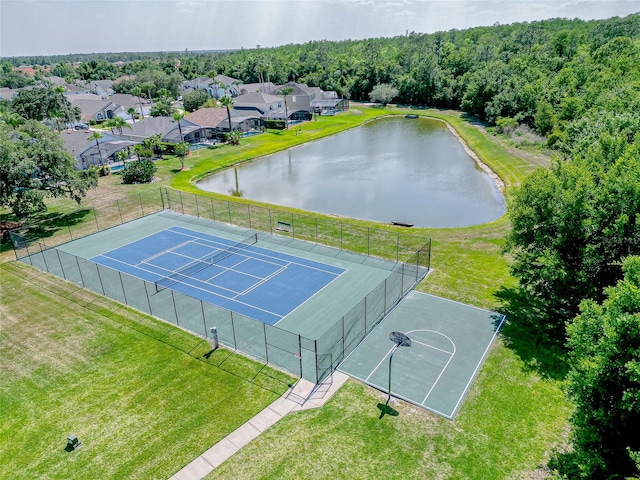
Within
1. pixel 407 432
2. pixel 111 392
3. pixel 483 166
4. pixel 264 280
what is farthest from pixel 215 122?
pixel 407 432

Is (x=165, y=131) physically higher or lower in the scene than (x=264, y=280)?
higher

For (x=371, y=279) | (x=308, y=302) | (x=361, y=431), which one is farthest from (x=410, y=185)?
(x=361, y=431)

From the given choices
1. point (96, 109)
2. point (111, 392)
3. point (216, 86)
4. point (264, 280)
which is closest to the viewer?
point (111, 392)

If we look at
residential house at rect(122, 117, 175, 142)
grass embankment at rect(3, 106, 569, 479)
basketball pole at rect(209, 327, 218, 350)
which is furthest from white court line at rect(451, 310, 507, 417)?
residential house at rect(122, 117, 175, 142)

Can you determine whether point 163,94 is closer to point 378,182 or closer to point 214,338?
point 378,182

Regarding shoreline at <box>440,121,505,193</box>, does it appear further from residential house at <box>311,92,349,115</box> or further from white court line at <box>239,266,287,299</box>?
residential house at <box>311,92,349,115</box>

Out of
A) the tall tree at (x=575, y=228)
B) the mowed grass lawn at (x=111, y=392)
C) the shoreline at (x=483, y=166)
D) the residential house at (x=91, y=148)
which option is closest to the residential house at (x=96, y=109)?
the residential house at (x=91, y=148)

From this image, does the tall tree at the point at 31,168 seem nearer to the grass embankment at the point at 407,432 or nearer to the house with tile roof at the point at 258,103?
the grass embankment at the point at 407,432

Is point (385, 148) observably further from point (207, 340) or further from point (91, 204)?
point (207, 340)
